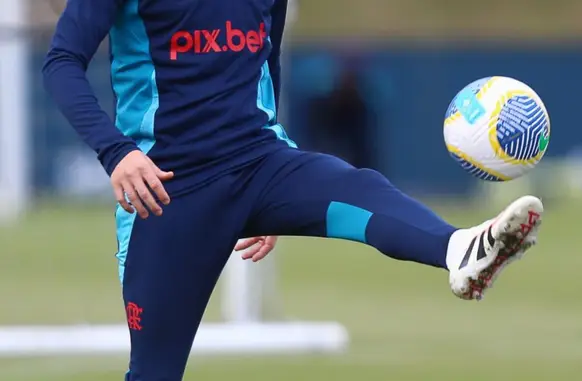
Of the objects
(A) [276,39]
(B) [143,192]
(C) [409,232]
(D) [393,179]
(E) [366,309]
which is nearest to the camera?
(B) [143,192]

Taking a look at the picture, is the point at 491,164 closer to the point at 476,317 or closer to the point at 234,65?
the point at 234,65

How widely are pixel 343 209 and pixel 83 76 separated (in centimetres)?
94

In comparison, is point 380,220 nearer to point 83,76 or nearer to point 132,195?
point 132,195

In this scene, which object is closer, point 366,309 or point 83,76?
point 83,76

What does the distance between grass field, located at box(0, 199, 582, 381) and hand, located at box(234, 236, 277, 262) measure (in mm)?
2602

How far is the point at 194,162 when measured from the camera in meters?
5.48

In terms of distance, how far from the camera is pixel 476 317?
1147 centimetres

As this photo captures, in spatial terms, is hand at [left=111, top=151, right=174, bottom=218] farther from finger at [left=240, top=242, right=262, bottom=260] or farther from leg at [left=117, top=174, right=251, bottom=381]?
finger at [left=240, top=242, right=262, bottom=260]

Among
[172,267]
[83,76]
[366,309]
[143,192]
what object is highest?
[83,76]

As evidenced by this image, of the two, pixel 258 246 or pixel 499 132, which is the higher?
pixel 499 132

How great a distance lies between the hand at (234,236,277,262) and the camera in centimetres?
607

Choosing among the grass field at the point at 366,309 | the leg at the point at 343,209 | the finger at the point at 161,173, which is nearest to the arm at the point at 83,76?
the finger at the point at 161,173

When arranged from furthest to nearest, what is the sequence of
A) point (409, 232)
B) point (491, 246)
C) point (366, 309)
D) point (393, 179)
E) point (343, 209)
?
point (393, 179), point (366, 309), point (343, 209), point (409, 232), point (491, 246)

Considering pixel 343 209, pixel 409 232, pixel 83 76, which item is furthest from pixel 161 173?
pixel 409 232
